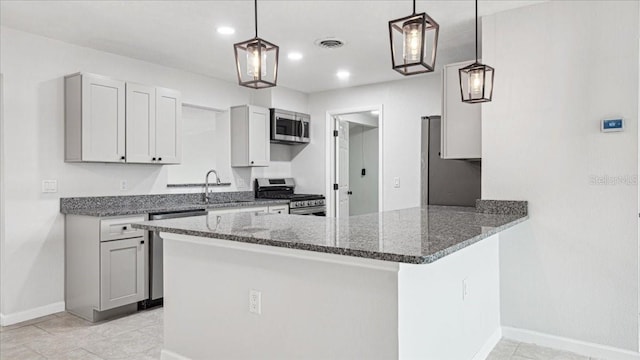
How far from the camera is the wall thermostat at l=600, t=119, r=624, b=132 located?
8.57 feet

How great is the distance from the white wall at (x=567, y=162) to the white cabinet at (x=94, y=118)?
3.16 m

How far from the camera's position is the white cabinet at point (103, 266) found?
3.45 metres

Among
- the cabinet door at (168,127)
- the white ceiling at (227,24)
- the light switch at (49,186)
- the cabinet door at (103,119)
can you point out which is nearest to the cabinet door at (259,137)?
the white ceiling at (227,24)

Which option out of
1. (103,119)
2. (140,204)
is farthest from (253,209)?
(103,119)

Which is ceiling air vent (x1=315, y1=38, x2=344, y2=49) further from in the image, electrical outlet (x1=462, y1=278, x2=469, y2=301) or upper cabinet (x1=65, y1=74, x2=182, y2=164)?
electrical outlet (x1=462, y1=278, x2=469, y2=301)

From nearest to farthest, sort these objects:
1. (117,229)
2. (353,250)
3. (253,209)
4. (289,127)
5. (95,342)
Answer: (353,250)
(95,342)
(117,229)
(253,209)
(289,127)

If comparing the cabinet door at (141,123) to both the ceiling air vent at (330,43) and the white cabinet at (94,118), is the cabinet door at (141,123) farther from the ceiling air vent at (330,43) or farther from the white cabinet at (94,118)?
the ceiling air vent at (330,43)

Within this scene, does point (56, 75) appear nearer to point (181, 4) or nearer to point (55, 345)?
point (181, 4)

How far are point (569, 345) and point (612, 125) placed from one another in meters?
1.48

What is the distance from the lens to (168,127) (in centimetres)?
424

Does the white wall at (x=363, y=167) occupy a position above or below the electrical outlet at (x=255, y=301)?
above

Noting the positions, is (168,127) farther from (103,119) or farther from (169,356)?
(169,356)

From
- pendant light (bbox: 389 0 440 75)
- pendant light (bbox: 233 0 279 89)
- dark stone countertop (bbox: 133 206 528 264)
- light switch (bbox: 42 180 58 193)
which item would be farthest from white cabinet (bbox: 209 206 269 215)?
pendant light (bbox: 389 0 440 75)

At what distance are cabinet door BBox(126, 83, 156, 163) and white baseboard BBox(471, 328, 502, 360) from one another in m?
3.30
